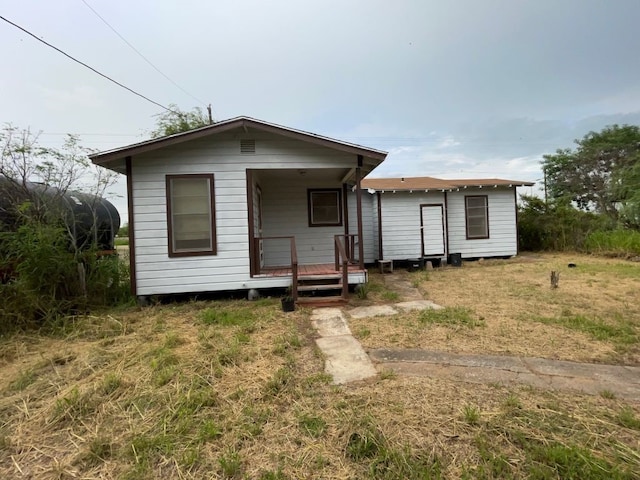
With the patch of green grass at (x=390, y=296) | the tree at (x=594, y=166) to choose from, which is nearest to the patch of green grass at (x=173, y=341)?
the patch of green grass at (x=390, y=296)

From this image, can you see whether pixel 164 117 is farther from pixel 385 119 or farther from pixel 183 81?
pixel 385 119

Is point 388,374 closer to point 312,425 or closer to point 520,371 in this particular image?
point 312,425

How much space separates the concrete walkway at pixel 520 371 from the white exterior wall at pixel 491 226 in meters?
8.19

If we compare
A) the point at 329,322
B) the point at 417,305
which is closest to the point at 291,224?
the point at 417,305

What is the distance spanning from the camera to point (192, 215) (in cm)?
605

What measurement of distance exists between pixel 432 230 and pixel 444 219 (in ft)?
1.89

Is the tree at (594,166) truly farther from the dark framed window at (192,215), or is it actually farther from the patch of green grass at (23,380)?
the patch of green grass at (23,380)

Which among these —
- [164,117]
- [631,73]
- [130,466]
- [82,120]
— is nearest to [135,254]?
[130,466]

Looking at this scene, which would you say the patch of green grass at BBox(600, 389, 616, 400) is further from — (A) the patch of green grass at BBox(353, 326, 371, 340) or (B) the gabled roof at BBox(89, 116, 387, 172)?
(B) the gabled roof at BBox(89, 116, 387, 172)

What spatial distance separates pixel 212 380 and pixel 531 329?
383 centimetres

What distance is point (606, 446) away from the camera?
190cm

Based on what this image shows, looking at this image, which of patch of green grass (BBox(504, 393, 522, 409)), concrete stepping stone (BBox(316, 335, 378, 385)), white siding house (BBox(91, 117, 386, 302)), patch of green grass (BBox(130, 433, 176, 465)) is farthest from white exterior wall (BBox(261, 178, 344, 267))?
patch of green grass (BBox(130, 433, 176, 465))

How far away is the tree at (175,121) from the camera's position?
14273mm

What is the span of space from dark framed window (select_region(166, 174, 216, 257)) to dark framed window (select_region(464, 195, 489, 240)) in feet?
28.3
